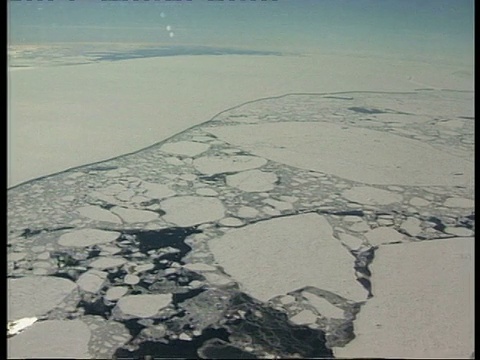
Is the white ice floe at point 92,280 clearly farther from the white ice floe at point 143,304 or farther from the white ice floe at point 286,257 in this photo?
the white ice floe at point 286,257

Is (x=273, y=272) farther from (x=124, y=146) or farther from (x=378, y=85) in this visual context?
(x=378, y=85)

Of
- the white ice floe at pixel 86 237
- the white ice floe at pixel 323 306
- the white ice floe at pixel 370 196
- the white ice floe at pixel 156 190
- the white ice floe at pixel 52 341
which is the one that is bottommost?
the white ice floe at pixel 52 341

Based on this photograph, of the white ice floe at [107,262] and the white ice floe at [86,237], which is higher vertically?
the white ice floe at [86,237]

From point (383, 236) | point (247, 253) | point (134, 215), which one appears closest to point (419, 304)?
point (383, 236)

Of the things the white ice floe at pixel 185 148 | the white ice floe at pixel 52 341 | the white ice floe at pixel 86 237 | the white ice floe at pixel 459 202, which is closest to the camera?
the white ice floe at pixel 52 341

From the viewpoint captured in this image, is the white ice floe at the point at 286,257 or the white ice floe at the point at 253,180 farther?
the white ice floe at the point at 253,180

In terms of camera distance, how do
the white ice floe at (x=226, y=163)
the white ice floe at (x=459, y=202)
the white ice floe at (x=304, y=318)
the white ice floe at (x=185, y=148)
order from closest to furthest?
the white ice floe at (x=304, y=318), the white ice floe at (x=459, y=202), the white ice floe at (x=226, y=163), the white ice floe at (x=185, y=148)

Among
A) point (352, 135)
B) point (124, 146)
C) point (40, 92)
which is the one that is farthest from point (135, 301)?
point (40, 92)

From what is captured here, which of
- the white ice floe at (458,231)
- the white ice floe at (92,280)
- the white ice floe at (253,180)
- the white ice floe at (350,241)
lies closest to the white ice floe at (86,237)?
the white ice floe at (92,280)
